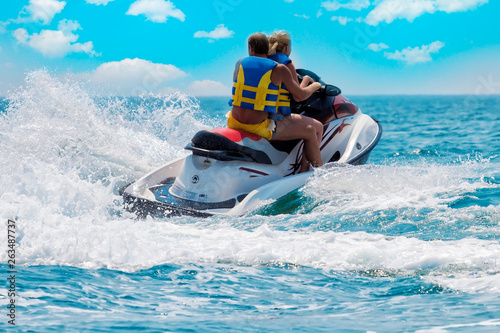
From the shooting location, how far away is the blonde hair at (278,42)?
5707mm

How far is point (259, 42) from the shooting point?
543cm

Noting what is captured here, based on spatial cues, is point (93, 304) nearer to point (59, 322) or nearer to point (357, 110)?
point (59, 322)

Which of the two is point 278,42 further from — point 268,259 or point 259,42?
point 268,259

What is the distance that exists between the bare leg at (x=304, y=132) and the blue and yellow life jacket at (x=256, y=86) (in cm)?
23

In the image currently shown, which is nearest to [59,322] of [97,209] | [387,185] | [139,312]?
[139,312]

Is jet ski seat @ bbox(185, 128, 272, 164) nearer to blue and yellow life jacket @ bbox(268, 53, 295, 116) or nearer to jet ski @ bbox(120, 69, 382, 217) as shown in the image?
jet ski @ bbox(120, 69, 382, 217)

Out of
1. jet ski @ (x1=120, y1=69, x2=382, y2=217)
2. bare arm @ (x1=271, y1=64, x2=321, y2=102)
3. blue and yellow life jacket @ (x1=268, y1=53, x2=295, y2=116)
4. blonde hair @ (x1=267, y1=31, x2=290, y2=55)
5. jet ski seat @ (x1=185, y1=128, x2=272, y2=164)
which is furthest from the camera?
blonde hair @ (x1=267, y1=31, x2=290, y2=55)

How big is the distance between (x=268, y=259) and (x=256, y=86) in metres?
2.20

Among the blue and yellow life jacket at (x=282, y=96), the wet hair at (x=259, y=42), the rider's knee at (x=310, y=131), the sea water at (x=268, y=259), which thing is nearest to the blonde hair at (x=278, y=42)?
the blue and yellow life jacket at (x=282, y=96)

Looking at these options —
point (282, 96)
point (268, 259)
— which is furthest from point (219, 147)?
point (268, 259)

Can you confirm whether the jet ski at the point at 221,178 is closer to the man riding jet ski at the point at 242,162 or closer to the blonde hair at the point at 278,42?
the man riding jet ski at the point at 242,162

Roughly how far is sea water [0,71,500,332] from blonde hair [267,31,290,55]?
1304mm

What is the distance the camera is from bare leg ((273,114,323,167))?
223 inches

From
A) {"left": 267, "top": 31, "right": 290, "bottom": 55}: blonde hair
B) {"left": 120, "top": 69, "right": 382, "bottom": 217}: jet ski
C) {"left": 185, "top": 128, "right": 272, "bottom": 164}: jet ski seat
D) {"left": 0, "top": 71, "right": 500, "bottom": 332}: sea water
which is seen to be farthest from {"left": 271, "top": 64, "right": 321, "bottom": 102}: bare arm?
{"left": 0, "top": 71, "right": 500, "bottom": 332}: sea water
